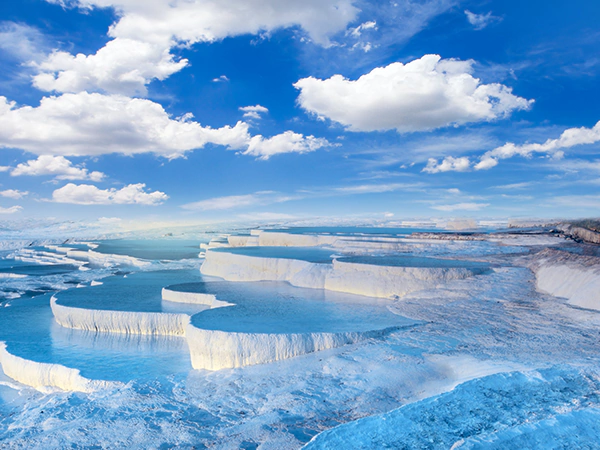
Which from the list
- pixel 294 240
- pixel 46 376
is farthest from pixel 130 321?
pixel 294 240

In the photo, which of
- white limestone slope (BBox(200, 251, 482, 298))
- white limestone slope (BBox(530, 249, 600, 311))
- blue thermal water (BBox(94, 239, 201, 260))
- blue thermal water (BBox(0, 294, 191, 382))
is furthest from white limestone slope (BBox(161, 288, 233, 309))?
blue thermal water (BBox(94, 239, 201, 260))

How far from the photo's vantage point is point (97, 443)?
462 cm

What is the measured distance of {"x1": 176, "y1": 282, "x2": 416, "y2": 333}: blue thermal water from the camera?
7.88m

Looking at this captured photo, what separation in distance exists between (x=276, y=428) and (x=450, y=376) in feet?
9.11

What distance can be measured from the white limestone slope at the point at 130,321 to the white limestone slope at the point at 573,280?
33.6 feet

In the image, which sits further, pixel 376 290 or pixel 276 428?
pixel 376 290

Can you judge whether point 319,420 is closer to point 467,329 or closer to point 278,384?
point 278,384

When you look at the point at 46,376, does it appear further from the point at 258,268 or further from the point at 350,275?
the point at 258,268

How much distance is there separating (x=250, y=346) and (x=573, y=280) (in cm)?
993

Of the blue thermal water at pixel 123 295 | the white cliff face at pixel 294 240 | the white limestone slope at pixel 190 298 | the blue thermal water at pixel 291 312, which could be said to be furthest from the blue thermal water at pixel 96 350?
the white cliff face at pixel 294 240

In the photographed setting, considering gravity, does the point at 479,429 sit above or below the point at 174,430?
above

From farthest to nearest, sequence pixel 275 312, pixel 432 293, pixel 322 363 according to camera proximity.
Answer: pixel 432 293 → pixel 275 312 → pixel 322 363

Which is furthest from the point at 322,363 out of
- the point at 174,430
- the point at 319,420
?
the point at 174,430

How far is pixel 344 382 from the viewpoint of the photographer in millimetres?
5754
